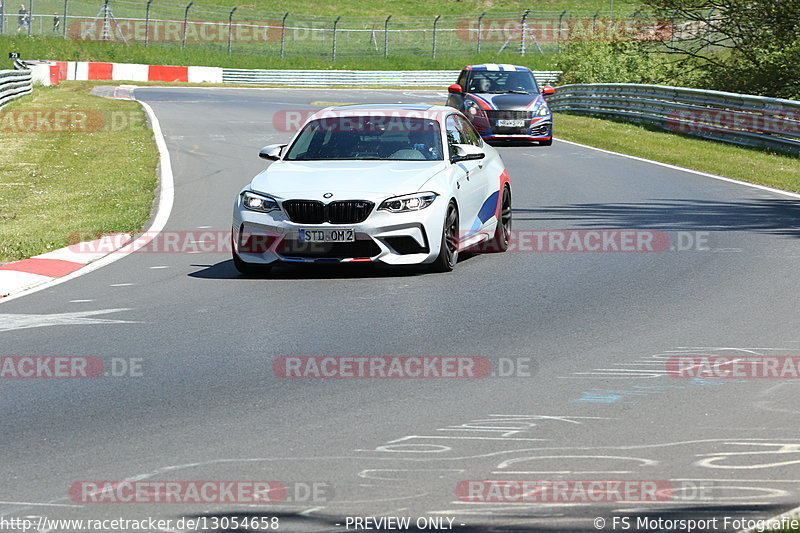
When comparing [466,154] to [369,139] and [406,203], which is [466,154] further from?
[406,203]

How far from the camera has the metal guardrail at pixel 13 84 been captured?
35.9 m

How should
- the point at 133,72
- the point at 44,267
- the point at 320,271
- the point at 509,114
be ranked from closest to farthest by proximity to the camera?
the point at 320,271, the point at 44,267, the point at 509,114, the point at 133,72

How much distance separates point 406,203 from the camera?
11.1m

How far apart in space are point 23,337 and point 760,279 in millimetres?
6232

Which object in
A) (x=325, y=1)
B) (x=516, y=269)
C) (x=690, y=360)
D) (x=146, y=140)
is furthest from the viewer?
(x=325, y=1)

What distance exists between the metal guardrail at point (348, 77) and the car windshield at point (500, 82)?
2985cm

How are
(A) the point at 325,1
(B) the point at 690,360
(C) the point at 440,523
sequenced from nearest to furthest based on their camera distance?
(C) the point at 440,523
(B) the point at 690,360
(A) the point at 325,1

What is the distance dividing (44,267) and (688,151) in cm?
1613

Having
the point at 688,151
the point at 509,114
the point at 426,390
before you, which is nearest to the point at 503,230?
the point at 426,390

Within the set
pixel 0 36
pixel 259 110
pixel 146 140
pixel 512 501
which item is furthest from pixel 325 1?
pixel 512 501

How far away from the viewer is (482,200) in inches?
492

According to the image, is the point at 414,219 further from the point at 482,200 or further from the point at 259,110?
the point at 259,110

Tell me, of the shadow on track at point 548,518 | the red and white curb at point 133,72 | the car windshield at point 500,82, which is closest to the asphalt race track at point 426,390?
the shadow on track at point 548,518

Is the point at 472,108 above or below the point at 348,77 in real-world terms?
above
